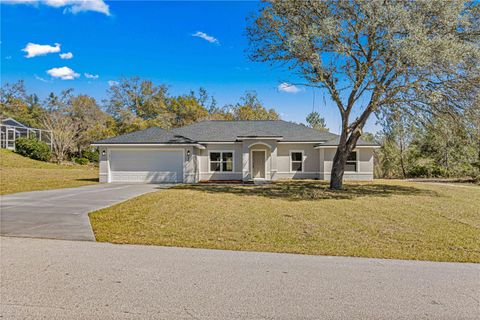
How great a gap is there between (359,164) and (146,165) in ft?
49.7

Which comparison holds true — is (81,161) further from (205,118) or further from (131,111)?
(205,118)

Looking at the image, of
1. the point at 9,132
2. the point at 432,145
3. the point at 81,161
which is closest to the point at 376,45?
the point at 432,145

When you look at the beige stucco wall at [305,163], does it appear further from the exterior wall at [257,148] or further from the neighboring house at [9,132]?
the neighboring house at [9,132]

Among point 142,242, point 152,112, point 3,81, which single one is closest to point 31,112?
point 3,81

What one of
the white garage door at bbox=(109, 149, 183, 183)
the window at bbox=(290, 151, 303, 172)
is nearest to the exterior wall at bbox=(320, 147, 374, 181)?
the window at bbox=(290, 151, 303, 172)

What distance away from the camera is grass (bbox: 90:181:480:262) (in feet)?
19.4

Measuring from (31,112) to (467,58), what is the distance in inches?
2672

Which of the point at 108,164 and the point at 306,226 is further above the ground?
the point at 108,164

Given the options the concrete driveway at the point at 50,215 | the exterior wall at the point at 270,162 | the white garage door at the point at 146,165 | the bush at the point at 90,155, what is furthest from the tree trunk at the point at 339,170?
the bush at the point at 90,155

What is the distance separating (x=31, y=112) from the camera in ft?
191

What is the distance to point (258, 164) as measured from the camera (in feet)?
76.1

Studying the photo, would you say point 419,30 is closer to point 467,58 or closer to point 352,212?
point 467,58

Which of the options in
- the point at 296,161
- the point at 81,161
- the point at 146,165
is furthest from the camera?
the point at 81,161

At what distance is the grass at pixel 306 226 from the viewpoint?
591 centimetres
